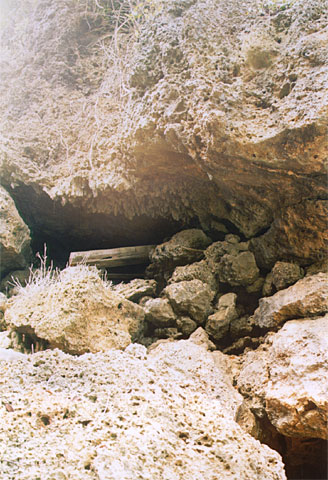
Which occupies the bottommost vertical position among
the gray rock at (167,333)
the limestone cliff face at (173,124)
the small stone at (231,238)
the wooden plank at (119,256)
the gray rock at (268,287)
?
the gray rock at (167,333)

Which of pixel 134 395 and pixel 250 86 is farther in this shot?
pixel 250 86

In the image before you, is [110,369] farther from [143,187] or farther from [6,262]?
[6,262]

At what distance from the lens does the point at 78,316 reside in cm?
286

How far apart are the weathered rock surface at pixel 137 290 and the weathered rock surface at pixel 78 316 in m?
0.39

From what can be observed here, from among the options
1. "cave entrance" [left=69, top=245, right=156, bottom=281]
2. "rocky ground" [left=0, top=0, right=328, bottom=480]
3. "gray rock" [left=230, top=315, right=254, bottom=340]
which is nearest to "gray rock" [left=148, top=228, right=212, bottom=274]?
"rocky ground" [left=0, top=0, right=328, bottom=480]

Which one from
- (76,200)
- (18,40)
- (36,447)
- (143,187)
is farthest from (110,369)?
(18,40)

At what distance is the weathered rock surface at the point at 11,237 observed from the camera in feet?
12.7

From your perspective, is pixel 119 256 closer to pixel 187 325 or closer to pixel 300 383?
pixel 187 325

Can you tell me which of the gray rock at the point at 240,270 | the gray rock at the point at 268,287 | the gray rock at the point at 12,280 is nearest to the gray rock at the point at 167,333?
the gray rock at the point at 240,270

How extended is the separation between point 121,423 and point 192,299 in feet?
5.43

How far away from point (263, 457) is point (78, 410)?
0.94m

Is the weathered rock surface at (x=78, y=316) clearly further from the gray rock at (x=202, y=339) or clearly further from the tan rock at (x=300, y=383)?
the tan rock at (x=300, y=383)

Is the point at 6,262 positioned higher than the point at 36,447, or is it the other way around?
the point at 6,262

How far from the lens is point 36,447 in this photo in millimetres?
1513
